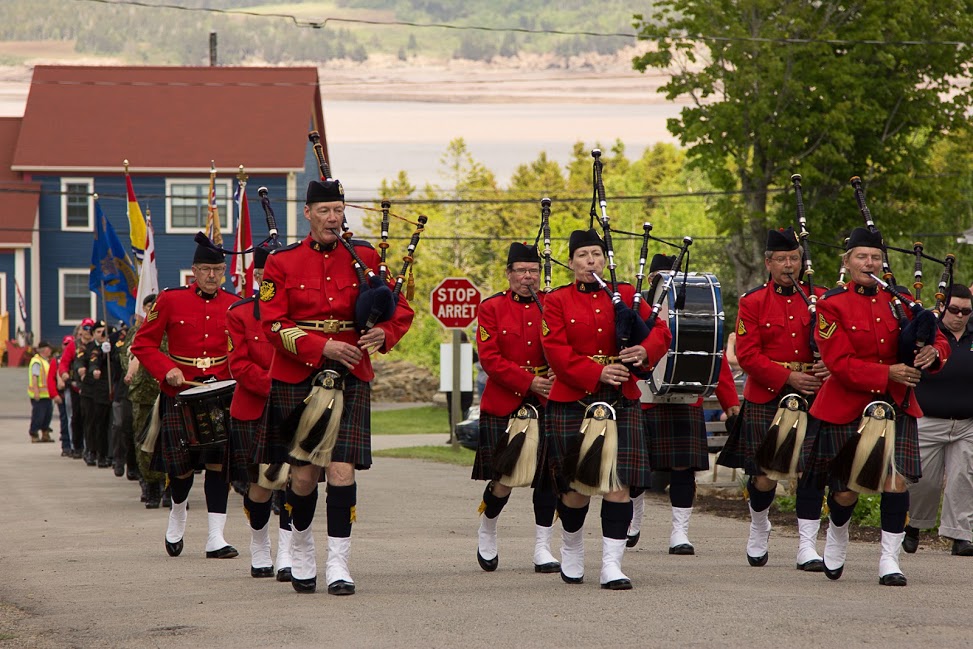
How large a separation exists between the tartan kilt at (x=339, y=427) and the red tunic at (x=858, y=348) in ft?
8.56

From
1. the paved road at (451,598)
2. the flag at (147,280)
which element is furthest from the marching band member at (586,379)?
the flag at (147,280)

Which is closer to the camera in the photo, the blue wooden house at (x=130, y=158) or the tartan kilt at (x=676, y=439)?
the tartan kilt at (x=676, y=439)

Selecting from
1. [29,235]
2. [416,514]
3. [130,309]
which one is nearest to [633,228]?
[29,235]

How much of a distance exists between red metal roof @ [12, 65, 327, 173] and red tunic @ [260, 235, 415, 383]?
38.5 meters

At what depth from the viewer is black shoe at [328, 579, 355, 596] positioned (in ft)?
25.8

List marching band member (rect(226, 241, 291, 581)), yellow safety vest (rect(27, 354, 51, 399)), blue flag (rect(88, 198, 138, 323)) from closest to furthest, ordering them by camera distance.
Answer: marching band member (rect(226, 241, 291, 581)) < blue flag (rect(88, 198, 138, 323)) < yellow safety vest (rect(27, 354, 51, 399))

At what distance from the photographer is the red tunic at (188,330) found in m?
10.8

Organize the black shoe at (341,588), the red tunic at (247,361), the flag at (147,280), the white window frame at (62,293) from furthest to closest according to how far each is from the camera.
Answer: the white window frame at (62,293), the flag at (147,280), the red tunic at (247,361), the black shoe at (341,588)

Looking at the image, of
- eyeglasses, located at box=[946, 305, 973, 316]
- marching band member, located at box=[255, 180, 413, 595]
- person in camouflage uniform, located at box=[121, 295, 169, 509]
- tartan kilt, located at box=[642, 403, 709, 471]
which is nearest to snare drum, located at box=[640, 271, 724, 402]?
tartan kilt, located at box=[642, 403, 709, 471]

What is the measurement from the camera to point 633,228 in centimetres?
6725

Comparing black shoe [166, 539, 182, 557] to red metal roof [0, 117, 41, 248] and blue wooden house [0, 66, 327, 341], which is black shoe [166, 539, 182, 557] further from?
red metal roof [0, 117, 41, 248]

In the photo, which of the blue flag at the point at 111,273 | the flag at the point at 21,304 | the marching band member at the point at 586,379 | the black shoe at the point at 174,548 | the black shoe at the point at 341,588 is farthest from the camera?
the flag at the point at 21,304

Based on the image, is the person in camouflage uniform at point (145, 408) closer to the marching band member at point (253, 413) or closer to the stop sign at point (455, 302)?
the marching band member at point (253, 413)

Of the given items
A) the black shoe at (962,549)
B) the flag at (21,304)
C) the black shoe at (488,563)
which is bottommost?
the flag at (21,304)
